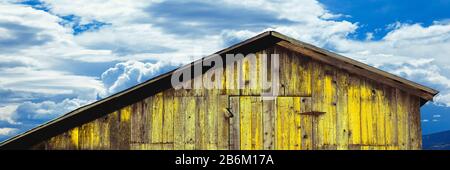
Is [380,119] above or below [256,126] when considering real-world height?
above

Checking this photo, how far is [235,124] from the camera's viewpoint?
11.9 m

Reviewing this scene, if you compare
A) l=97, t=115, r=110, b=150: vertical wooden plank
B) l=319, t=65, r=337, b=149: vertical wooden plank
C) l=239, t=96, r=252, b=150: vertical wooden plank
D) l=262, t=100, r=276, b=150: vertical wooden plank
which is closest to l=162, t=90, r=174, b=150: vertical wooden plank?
l=97, t=115, r=110, b=150: vertical wooden plank

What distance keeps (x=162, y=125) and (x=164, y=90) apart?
29.5 inches

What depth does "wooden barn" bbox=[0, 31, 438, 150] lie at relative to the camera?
11.7m

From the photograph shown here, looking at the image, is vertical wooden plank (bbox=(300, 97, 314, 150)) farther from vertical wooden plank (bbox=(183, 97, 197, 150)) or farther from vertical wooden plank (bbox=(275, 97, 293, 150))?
vertical wooden plank (bbox=(183, 97, 197, 150))

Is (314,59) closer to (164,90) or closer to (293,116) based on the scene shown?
(293,116)

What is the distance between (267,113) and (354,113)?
6.37ft

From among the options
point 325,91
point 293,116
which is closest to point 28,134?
point 293,116

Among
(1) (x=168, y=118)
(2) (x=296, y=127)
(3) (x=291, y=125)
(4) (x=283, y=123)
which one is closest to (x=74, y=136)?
(1) (x=168, y=118)

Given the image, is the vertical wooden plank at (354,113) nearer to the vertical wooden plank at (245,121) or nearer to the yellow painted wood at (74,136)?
the vertical wooden plank at (245,121)

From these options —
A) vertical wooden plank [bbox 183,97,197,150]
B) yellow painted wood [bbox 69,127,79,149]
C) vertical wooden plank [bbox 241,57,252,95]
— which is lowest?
yellow painted wood [bbox 69,127,79,149]

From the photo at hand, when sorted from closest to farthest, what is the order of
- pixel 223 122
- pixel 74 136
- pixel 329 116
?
pixel 74 136
pixel 223 122
pixel 329 116

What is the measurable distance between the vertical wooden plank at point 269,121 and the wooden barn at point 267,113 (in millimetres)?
22

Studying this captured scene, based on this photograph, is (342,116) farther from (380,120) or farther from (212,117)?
(212,117)
